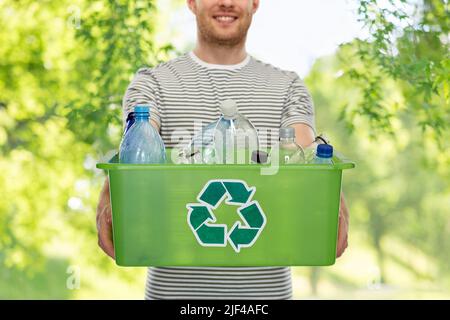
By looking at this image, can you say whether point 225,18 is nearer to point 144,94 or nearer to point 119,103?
point 144,94

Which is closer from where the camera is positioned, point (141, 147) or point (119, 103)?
point (141, 147)

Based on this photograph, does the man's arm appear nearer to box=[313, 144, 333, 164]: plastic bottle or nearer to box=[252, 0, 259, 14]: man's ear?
box=[313, 144, 333, 164]: plastic bottle


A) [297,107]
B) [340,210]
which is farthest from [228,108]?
[297,107]

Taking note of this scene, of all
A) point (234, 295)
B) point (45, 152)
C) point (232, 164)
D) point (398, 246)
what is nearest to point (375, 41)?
point (234, 295)

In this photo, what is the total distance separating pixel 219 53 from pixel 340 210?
0.71 m

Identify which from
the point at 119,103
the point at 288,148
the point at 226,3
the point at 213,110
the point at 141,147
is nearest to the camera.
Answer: the point at 141,147

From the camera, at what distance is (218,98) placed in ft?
7.51

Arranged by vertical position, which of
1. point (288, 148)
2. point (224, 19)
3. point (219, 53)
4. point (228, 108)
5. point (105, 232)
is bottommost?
point (105, 232)

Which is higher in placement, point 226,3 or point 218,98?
point 226,3

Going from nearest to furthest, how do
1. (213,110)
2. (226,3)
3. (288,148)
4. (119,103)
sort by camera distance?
(288,148)
(226,3)
(213,110)
(119,103)

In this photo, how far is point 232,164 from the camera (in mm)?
1656

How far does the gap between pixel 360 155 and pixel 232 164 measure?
945 centimetres

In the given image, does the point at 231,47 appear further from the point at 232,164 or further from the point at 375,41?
the point at 375,41

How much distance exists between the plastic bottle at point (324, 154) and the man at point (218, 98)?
1.36 ft
